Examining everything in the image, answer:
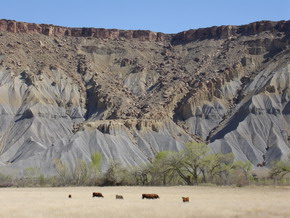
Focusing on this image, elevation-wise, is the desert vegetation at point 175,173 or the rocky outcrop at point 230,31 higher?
the rocky outcrop at point 230,31

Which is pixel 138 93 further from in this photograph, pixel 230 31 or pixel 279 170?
pixel 279 170

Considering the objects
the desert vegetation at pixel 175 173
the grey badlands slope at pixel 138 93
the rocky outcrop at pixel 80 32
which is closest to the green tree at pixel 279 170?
the desert vegetation at pixel 175 173

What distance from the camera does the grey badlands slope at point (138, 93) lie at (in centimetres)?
11620

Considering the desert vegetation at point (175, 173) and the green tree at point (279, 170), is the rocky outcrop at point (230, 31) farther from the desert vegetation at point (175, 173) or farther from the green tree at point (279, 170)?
the green tree at point (279, 170)

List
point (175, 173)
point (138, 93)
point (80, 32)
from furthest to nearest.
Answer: point (80, 32) → point (138, 93) → point (175, 173)

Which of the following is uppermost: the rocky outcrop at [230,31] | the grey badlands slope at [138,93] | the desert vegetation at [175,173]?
the rocky outcrop at [230,31]

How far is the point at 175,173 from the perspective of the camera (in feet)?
245

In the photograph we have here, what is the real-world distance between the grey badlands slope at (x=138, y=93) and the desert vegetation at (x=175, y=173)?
21.6 meters

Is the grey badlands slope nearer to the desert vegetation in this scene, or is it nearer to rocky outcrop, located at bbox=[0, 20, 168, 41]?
rocky outcrop, located at bbox=[0, 20, 168, 41]

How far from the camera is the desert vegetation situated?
69.8m

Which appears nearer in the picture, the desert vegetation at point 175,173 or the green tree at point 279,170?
the desert vegetation at point 175,173

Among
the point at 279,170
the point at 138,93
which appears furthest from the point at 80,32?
the point at 279,170

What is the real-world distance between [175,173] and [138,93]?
77.5 meters

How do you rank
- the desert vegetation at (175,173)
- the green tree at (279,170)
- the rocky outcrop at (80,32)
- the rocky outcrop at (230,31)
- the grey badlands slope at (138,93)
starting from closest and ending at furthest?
the desert vegetation at (175,173), the green tree at (279,170), the grey badlands slope at (138,93), the rocky outcrop at (230,31), the rocky outcrop at (80,32)
